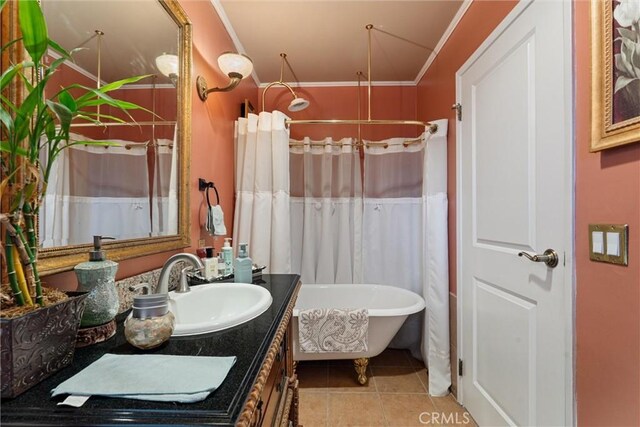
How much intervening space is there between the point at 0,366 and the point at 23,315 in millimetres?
79

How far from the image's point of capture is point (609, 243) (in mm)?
900

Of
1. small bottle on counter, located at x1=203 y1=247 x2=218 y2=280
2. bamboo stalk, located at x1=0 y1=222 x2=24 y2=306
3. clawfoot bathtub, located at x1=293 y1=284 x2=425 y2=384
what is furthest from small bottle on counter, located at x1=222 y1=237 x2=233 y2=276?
bamboo stalk, located at x1=0 y1=222 x2=24 y2=306

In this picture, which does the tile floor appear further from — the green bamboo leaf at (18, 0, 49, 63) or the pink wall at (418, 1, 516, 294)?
the green bamboo leaf at (18, 0, 49, 63)

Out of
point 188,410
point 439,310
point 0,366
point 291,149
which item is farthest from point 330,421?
point 291,149

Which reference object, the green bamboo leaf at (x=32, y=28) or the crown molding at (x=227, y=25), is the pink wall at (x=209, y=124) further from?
the green bamboo leaf at (x=32, y=28)

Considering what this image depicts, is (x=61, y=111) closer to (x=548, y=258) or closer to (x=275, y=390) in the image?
(x=275, y=390)

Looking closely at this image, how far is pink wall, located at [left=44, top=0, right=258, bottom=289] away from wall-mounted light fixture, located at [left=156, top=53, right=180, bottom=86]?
0.12 m

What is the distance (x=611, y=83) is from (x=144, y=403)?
4.71 ft

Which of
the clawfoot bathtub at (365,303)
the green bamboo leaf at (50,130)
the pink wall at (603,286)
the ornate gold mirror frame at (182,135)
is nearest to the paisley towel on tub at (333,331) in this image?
the clawfoot bathtub at (365,303)

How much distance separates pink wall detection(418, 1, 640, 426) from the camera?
0.84 m

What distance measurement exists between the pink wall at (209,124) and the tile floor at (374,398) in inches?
46.4

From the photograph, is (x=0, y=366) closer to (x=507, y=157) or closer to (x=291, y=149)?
(x=507, y=157)

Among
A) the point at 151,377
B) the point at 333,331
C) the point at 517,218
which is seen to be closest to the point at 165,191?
the point at 151,377

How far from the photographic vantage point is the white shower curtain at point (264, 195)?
204 centimetres
